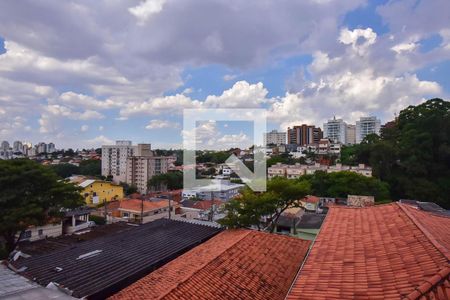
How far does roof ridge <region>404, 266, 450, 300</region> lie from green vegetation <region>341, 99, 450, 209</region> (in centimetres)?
2492

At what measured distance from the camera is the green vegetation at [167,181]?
40.9 meters

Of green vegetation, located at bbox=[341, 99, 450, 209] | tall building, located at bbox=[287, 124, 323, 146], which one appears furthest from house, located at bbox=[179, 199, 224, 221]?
tall building, located at bbox=[287, 124, 323, 146]

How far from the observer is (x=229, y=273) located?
6082mm

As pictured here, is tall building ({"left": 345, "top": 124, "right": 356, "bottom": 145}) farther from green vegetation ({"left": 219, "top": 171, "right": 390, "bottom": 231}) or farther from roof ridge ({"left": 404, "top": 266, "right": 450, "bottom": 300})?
roof ridge ({"left": 404, "top": 266, "right": 450, "bottom": 300})

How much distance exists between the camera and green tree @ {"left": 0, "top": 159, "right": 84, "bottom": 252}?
34.0 ft

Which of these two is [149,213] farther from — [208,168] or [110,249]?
[208,168]

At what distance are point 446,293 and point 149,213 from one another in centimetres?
2032

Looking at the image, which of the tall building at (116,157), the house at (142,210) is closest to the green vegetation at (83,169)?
the tall building at (116,157)

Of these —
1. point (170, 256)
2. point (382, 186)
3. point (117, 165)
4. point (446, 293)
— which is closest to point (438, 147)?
point (382, 186)

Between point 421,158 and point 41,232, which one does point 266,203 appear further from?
point 421,158

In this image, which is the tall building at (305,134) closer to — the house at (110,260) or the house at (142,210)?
the house at (142,210)

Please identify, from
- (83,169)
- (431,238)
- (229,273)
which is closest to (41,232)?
(229,273)

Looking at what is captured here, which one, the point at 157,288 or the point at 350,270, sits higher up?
the point at 350,270

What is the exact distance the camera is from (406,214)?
5195mm
